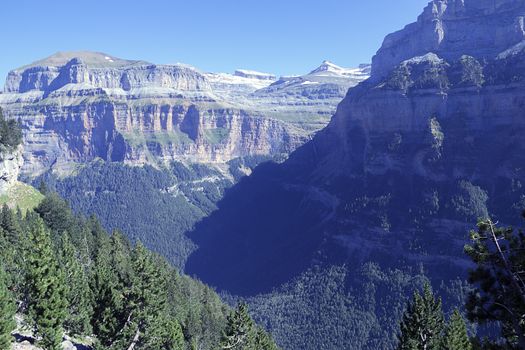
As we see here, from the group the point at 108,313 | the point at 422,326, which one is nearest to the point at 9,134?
the point at 108,313

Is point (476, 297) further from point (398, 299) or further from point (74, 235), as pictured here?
point (398, 299)

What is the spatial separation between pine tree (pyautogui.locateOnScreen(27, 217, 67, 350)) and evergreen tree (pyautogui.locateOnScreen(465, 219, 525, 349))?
41.0 m

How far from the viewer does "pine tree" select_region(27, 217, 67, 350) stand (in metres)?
51.0

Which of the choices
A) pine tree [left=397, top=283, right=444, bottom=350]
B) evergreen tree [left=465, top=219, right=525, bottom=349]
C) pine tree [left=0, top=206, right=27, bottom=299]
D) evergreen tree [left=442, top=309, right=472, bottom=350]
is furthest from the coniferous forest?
evergreen tree [left=465, top=219, right=525, bottom=349]

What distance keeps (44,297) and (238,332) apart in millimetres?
32194

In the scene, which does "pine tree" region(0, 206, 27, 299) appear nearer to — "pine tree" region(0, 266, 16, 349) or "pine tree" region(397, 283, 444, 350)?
"pine tree" region(0, 266, 16, 349)

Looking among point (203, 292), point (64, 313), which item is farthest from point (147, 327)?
point (203, 292)

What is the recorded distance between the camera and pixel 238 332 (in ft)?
247

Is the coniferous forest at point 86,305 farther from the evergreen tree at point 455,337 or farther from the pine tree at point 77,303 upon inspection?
the evergreen tree at point 455,337

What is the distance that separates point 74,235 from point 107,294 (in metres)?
67.2

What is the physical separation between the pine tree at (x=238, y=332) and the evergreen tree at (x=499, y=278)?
50.0 m

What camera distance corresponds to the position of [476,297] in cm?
3038

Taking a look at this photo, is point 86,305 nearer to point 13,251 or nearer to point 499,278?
point 13,251

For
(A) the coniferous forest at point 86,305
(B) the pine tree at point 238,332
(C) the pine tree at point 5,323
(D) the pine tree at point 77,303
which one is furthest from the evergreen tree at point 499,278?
(D) the pine tree at point 77,303
